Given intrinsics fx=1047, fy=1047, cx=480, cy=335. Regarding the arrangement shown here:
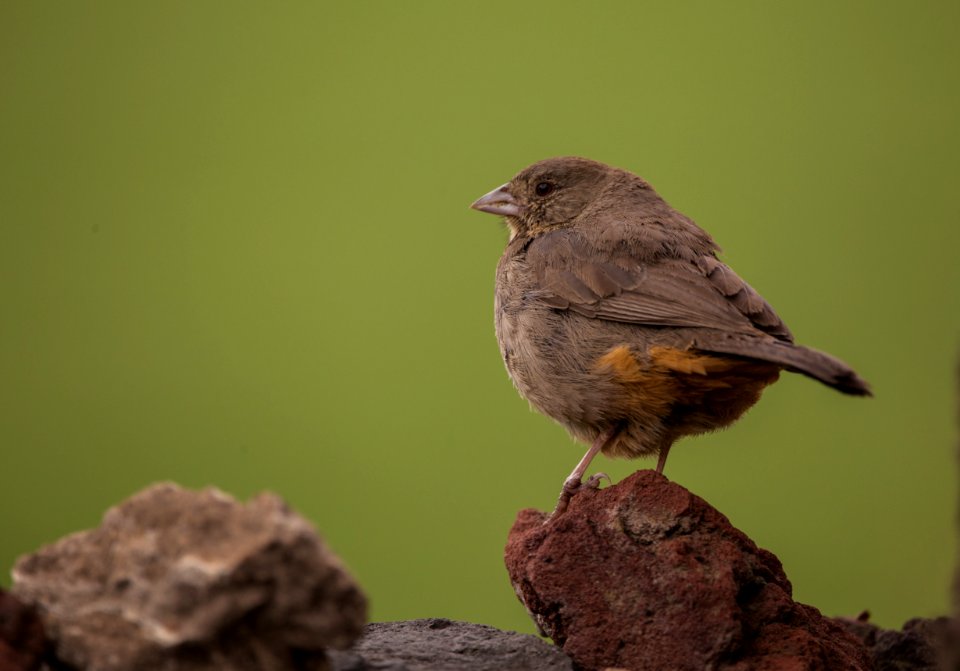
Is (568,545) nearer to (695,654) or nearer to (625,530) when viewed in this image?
(625,530)

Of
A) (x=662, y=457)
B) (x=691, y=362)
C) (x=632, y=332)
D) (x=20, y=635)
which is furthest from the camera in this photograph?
(x=662, y=457)

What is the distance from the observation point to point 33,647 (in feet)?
8.43

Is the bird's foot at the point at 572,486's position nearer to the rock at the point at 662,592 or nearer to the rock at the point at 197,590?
the rock at the point at 662,592

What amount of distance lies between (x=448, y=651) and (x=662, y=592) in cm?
71

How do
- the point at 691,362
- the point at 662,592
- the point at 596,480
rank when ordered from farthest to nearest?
1. the point at 596,480
2. the point at 691,362
3. the point at 662,592

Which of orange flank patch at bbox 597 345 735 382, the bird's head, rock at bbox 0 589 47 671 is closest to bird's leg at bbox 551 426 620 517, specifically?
orange flank patch at bbox 597 345 735 382

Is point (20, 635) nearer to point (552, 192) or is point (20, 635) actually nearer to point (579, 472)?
point (579, 472)

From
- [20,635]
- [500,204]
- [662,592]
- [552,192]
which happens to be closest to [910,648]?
[662,592]

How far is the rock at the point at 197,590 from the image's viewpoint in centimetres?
231

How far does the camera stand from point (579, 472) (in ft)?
14.1

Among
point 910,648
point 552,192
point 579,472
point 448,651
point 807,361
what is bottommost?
point 910,648

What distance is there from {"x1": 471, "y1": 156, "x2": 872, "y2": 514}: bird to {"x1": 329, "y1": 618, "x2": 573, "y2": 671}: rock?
0.80 meters

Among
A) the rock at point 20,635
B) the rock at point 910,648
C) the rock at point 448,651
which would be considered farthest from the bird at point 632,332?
the rock at point 20,635

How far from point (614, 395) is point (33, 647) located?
2300 mm
